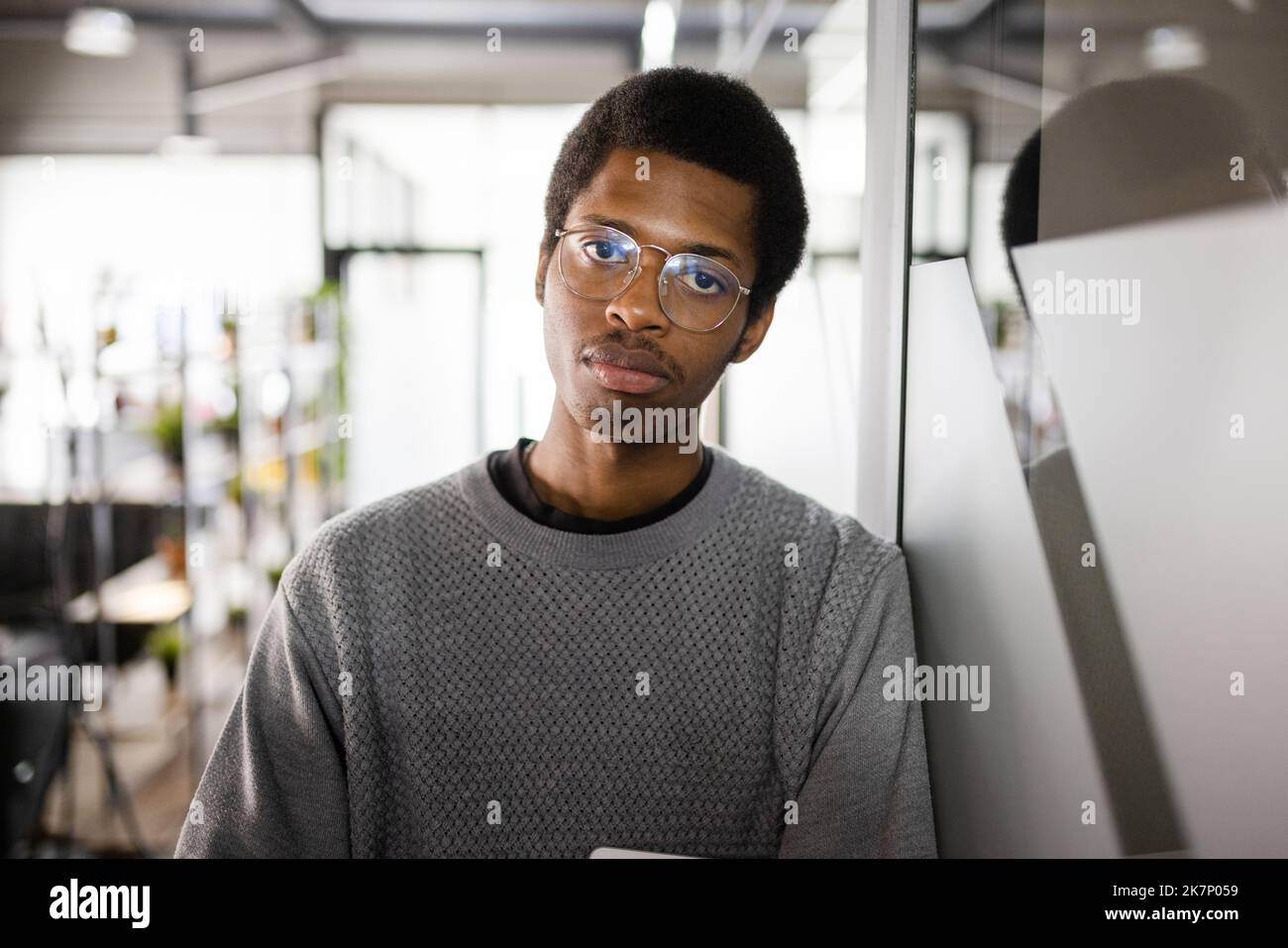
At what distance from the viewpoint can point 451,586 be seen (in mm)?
871

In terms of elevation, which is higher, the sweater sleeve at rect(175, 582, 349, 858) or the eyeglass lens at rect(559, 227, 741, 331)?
the eyeglass lens at rect(559, 227, 741, 331)

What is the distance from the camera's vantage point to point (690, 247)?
82 cm

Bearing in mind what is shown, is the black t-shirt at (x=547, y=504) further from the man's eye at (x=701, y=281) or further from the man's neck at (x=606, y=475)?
the man's eye at (x=701, y=281)

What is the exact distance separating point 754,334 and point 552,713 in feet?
1.34

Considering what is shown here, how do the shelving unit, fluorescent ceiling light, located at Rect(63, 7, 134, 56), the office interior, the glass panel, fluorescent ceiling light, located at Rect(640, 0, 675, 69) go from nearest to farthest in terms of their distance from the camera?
the glass panel
the office interior
fluorescent ceiling light, located at Rect(640, 0, 675, 69)
fluorescent ceiling light, located at Rect(63, 7, 134, 56)
the shelving unit

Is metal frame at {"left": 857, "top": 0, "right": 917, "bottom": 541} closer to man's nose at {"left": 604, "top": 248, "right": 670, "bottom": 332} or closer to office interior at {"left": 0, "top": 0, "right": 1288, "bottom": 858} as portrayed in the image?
Answer: office interior at {"left": 0, "top": 0, "right": 1288, "bottom": 858}

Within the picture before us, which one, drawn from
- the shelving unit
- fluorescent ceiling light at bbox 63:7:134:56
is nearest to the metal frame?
fluorescent ceiling light at bbox 63:7:134:56

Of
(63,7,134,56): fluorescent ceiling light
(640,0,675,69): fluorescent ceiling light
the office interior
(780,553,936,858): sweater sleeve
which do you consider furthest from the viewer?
(63,7,134,56): fluorescent ceiling light

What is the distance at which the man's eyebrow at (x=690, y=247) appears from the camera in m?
0.82

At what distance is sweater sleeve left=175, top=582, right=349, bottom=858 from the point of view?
0.83 m

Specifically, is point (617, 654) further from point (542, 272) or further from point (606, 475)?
point (542, 272)
